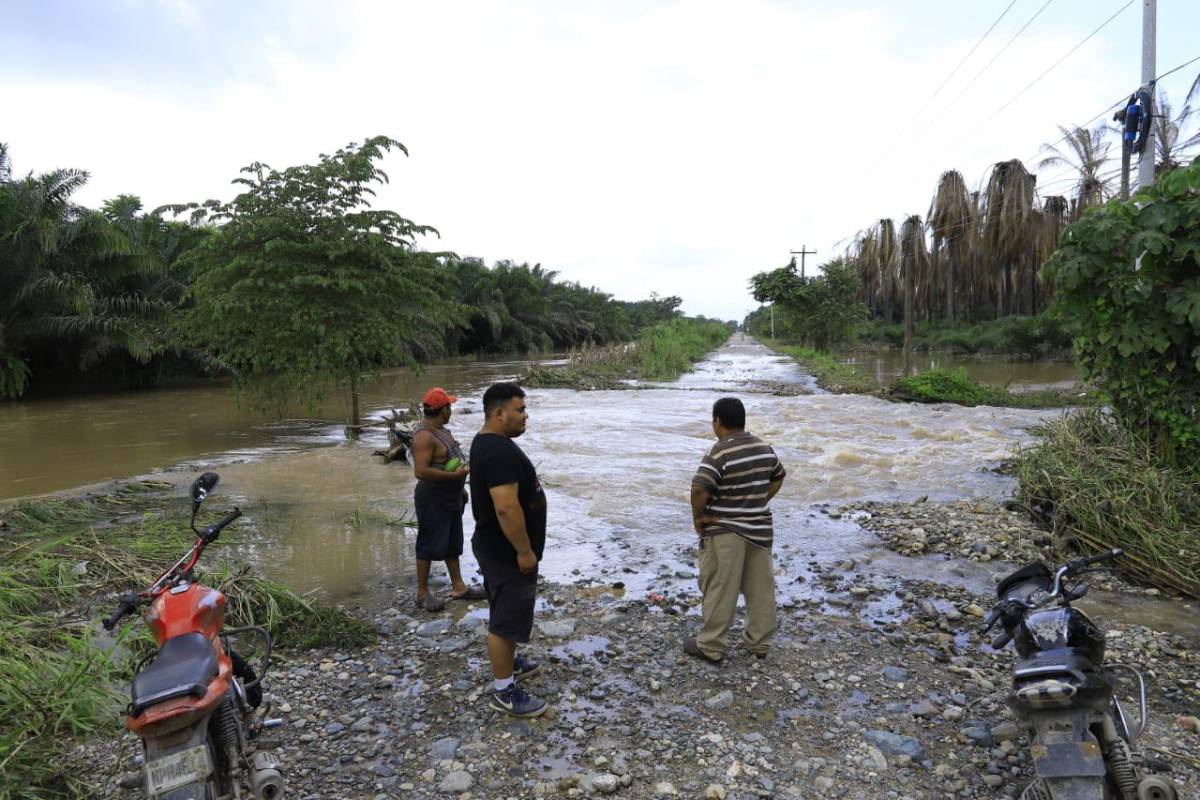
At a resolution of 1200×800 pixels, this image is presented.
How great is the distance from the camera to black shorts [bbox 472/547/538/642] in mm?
3846

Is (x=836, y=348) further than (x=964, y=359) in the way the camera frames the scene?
Yes

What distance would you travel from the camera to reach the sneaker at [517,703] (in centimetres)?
383

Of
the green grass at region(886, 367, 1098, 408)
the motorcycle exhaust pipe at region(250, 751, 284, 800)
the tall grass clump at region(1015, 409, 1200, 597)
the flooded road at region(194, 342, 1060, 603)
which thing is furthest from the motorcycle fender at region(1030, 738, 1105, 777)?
the green grass at region(886, 367, 1098, 408)

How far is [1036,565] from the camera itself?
3354mm

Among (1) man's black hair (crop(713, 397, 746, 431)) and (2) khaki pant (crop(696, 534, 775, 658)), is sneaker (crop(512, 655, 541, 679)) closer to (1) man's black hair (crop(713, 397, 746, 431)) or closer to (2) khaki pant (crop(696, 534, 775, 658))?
(2) khaki pant (crop(696, 534, 775, 658))

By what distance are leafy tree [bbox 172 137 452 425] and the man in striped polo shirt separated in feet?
31.3

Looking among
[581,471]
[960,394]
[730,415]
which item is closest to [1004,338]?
[960,394]

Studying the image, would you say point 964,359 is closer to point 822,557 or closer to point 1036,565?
point 822,557

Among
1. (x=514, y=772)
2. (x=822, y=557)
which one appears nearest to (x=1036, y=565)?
(x=514, y=772)

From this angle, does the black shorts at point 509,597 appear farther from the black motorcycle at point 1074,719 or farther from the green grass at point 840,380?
the green grass at point 840,380

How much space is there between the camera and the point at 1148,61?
37.0 ft

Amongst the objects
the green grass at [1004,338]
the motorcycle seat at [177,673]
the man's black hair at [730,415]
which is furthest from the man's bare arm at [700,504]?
the green grass at [1004,338]

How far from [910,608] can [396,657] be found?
3.62 meters

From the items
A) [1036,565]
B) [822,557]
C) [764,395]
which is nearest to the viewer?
[1036,565]
